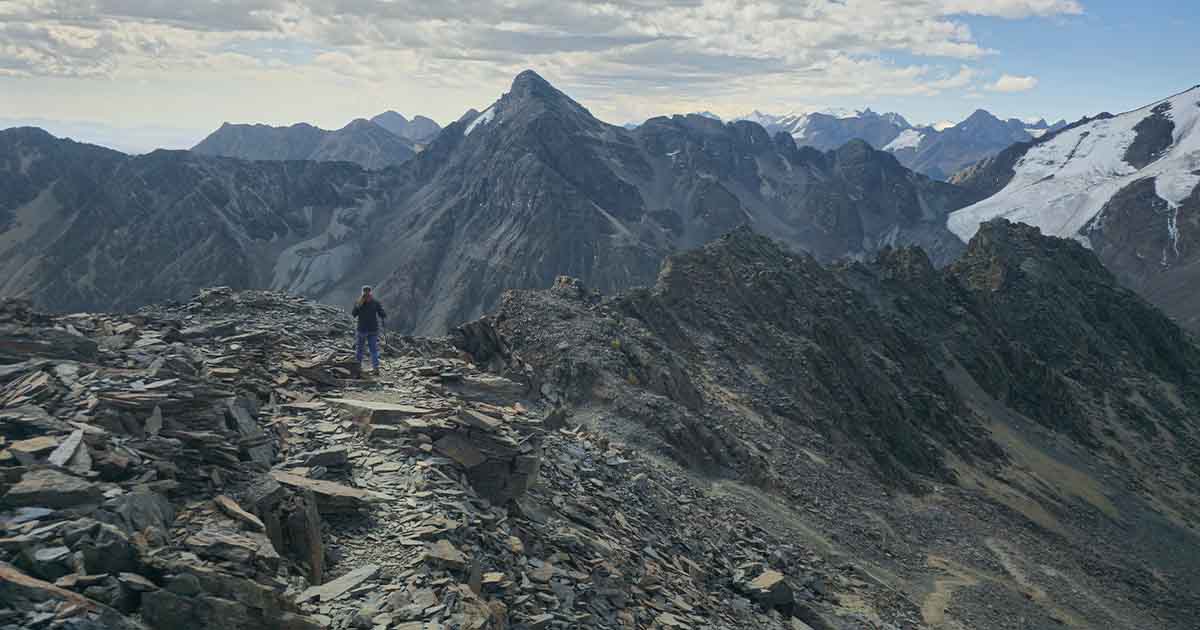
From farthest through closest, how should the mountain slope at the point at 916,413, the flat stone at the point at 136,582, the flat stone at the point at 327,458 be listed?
the mountain slope at the point at 916,413 → the flat stone at the point at 327,458 → the flat stone at the point at 136,582

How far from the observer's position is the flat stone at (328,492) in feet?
45.0

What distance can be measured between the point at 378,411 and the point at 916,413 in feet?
175

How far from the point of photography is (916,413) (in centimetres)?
6153

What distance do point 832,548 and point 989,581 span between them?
11.1m

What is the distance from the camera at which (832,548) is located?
32.6m

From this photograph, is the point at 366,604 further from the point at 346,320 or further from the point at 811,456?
the point at 811,456

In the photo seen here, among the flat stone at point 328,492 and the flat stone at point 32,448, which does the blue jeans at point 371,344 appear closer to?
the flat stone at point 328,492

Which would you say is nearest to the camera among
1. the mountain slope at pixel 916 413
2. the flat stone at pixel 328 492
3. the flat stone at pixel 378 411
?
the flat stone at pixel 328 492

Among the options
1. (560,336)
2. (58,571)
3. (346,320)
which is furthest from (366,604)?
(560,336)

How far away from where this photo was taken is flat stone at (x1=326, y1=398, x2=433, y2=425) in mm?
17641

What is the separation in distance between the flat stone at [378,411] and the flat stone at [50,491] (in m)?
6.79

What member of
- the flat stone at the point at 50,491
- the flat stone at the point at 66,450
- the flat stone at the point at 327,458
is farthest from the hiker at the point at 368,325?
the flat stone at the point at 50,491

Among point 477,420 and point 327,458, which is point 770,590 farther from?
point 327,458

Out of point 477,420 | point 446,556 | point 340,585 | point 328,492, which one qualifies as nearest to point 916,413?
point 477,420
